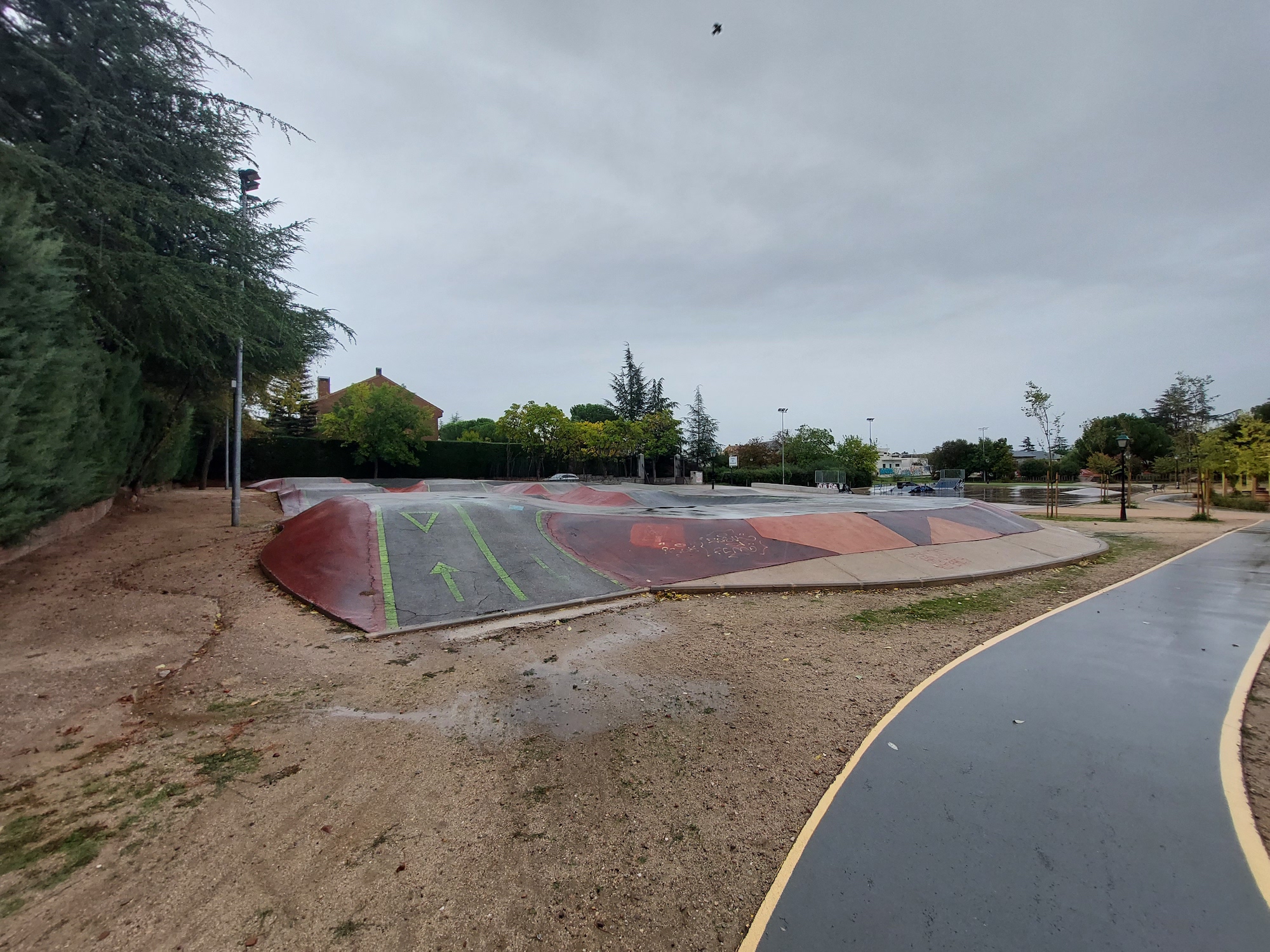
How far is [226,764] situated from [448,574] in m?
4.50

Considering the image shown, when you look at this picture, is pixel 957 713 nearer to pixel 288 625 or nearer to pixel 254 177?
pixel 288 625

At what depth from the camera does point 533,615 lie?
686 centimetres

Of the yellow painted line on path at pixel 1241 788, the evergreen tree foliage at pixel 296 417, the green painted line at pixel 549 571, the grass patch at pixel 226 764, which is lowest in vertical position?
the grass patch at pixel 226 764

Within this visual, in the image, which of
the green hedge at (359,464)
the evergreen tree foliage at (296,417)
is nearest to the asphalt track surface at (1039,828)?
the green hedge at (359,464)

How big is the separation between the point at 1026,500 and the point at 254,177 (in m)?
38.8

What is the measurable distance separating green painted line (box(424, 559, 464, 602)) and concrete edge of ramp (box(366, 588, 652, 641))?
70cm

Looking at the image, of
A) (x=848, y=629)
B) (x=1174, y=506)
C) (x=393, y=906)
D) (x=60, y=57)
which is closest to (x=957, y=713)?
(x=848, y=629)

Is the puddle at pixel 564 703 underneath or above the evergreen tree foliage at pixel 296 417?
underneath

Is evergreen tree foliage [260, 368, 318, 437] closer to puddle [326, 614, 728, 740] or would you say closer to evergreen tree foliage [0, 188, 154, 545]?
evergreen tree foliage [0, 188, 154, 545]

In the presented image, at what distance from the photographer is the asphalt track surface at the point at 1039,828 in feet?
6.86

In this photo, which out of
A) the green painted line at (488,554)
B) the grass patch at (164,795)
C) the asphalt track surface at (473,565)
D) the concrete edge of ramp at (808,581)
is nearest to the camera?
the grass patch at (164,795)

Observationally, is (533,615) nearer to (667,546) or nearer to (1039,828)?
(667,546)

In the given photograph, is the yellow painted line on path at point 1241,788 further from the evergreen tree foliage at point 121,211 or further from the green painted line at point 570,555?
the evergreen tree foliage at point 121,211

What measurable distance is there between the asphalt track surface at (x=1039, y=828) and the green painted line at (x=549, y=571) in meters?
5.16
